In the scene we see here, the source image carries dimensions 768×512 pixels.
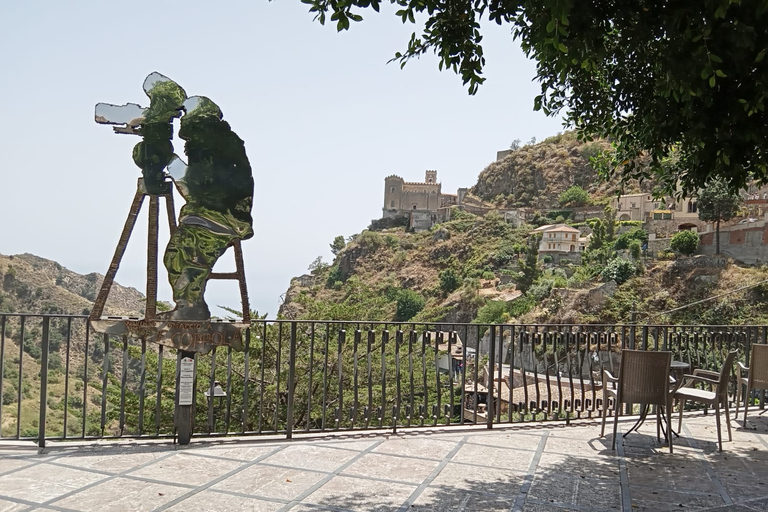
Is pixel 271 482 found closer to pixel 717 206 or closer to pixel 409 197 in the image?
pixel 717 206

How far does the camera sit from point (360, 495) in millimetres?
4098

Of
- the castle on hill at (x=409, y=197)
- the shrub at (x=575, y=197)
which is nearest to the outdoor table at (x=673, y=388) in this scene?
the shrub at (x=575, y=197)

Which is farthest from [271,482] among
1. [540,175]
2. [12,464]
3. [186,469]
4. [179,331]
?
[540,175]

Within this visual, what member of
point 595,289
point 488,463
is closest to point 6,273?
point 595,289

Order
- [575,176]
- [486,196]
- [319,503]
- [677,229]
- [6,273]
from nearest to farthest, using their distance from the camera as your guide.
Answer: [319,503]
[6,273]
[677,229]
[575,176]
[486,196]

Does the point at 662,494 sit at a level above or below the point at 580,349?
below

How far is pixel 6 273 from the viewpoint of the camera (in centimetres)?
4103

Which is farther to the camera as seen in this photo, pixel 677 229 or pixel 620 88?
pixel 677 229

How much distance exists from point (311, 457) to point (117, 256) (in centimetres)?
224

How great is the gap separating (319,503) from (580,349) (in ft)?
13.0

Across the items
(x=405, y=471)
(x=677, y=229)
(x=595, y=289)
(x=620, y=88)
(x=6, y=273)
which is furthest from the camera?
(x=677, y=229)

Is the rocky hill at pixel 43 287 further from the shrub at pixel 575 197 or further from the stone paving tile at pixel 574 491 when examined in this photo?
the shrub at pixel 575 197

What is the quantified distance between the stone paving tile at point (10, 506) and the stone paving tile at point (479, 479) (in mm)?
2446

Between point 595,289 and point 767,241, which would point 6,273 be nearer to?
point 595,289
